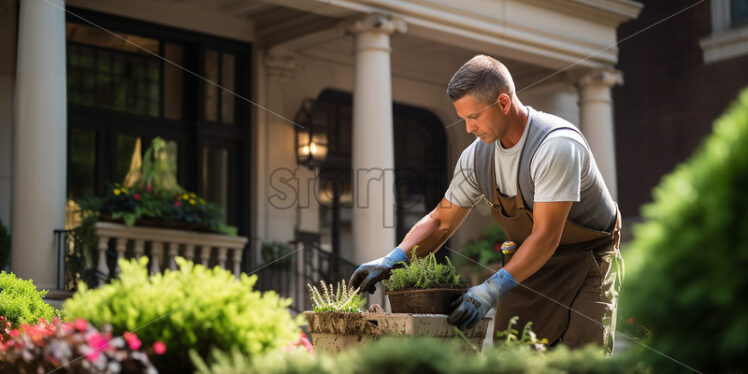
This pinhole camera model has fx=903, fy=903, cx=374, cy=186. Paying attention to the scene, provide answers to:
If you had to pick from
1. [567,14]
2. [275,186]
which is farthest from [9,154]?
[567,14]

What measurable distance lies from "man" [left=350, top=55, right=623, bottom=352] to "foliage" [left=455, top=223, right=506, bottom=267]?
10.0 meters

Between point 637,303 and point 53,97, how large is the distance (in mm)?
8846

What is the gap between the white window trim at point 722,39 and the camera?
640 inches

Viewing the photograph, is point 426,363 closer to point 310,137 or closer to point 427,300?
point 427,300

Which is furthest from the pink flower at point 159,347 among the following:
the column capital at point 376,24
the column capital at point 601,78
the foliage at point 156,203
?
the column capital at point 601,78

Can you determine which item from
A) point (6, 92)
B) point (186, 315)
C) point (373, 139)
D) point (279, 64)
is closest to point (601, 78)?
point (373, 139)

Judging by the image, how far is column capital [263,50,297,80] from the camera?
14211 millimetres

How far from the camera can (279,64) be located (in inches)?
561

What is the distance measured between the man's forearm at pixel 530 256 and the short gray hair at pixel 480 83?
2.33 feet

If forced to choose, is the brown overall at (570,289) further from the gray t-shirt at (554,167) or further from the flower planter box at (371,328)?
the flower planter box at (371,328)

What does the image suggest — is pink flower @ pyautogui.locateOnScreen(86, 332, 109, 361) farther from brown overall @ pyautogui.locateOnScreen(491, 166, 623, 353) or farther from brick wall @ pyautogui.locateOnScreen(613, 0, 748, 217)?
brick wall @ pyautogui.locateOnScreen(613, 0, 748, 217)

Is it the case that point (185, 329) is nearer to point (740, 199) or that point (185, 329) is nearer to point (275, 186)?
point (740, 199)

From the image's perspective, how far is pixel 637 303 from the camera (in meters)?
2.08

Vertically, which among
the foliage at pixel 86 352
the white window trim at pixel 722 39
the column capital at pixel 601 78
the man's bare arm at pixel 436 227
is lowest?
the foliage at pixel 86 352
